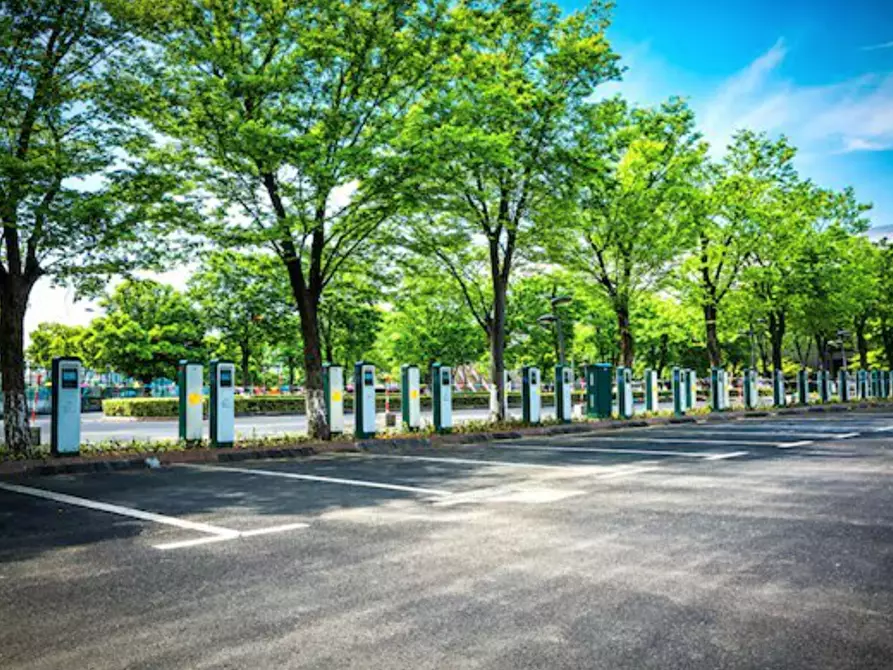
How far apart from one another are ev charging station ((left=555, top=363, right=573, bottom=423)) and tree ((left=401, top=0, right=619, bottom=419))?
1.95 m

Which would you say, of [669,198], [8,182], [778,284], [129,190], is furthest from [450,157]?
[778,284]

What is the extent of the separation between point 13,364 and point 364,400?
6580 mm

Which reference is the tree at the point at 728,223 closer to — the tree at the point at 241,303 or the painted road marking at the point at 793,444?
the painted road marking at the point at 793,444

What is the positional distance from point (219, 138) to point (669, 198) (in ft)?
47.2

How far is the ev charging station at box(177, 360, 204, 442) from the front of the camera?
524 inches

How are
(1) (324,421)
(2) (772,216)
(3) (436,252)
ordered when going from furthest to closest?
(2) (772,216) → (3) (436,252) → (1) (324,421)

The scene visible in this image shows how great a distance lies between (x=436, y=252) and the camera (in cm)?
1797

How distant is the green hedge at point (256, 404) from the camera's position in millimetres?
28156

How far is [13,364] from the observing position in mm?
12016

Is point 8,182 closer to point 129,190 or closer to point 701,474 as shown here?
point 129,190

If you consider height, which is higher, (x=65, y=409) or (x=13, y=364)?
(x=13, y=364)

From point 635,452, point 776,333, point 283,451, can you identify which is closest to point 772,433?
point 635,452

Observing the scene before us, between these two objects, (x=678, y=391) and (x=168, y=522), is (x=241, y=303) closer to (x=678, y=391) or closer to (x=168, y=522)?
(x=678, y=391)

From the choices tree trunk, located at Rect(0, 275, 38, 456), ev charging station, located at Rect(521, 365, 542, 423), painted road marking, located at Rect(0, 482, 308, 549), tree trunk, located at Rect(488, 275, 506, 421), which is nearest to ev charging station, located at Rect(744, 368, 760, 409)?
ev charging station, located at Rect(521, 365, 542, 423)
